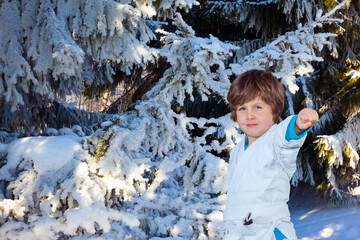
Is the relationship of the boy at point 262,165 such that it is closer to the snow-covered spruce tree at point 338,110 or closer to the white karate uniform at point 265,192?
the white karate uniform at point 265,192

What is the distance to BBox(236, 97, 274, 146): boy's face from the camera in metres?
1.52

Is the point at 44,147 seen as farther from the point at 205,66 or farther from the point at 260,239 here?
the point at 260,239

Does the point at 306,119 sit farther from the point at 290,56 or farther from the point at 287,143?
→ the point at 290,56

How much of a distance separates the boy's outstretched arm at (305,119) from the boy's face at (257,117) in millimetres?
267

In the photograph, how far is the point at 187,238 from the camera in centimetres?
276

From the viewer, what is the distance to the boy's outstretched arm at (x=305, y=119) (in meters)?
1.17

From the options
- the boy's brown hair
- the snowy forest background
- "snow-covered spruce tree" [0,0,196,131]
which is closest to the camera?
the boy's brown hair

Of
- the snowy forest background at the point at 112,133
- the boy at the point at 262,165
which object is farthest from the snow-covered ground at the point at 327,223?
the boy at the point at 262,165

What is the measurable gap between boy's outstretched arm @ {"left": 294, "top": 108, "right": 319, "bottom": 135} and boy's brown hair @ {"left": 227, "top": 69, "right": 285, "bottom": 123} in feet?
0.95

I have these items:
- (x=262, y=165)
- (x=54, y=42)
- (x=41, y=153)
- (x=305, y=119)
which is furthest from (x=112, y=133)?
(x=305, y=119)

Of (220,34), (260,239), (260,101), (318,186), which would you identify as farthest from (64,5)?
(318,186)

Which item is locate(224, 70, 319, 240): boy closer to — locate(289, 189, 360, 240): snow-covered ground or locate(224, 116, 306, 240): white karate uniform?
locate(224, 116, 306, 240): white karate uniform

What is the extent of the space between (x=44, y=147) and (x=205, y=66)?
1.42 metres

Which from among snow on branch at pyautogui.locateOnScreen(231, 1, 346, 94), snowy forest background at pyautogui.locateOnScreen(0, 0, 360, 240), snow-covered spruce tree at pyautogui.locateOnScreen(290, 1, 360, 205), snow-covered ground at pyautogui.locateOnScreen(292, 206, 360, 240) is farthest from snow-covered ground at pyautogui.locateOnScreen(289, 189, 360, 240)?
snow on branch at pyautogui.locateOnScreen(231, 1, 346, 94)
